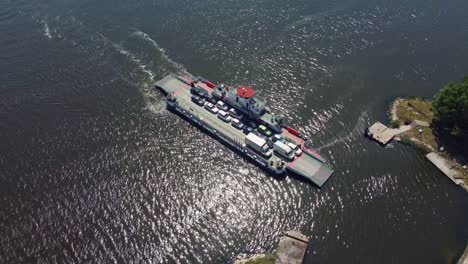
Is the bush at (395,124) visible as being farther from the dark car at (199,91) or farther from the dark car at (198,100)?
the dark car at (198,100)

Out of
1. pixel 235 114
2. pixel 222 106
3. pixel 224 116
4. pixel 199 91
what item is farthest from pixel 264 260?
pixel 199 91

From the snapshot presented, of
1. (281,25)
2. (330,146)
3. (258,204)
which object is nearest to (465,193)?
(330,146)

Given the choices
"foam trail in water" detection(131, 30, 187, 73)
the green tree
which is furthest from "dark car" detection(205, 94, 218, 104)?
the green tree

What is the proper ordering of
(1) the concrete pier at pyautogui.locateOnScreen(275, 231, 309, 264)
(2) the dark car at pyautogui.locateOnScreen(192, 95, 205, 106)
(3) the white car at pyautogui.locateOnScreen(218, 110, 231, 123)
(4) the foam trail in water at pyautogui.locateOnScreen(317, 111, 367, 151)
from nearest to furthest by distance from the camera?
(1) the concrete pier at pyautogui.locateOnScreen(275, 231, 309, 264) < (4) the foam trail in water at pyautogui.locateOnScreen(317, 111, 367, 151) < (3) the white car at pyautogui.locateOnScreen(218, 110, 231, 123) < (2) the dark car at pyautogui.locateOnScreen(192, 95, 205, 106)

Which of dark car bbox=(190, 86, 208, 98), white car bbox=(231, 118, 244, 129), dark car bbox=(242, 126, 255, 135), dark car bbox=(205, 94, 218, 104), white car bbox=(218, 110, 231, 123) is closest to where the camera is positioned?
dark car bbox=(242, 126, 255, 135)

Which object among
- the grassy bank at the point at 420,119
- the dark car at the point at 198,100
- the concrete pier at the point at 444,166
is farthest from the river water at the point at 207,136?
the dark car at the point at 198,100

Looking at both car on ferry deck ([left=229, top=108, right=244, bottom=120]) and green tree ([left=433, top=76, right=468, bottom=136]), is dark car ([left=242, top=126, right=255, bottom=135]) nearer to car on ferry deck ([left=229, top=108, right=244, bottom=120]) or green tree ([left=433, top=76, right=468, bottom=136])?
car on ferry deck ([left=229, top=108, right=244, bottom=120])

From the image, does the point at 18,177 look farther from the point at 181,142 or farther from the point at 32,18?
the point at 32,18
